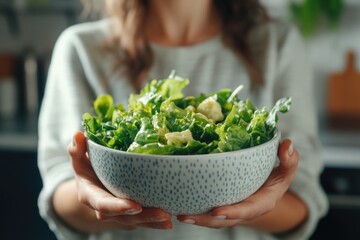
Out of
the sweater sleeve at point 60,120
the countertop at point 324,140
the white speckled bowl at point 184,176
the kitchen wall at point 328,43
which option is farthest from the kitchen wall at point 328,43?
the white speckled bowl at point 184,176

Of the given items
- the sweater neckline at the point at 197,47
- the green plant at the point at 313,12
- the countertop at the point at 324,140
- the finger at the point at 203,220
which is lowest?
the countertop at the point at 324,140

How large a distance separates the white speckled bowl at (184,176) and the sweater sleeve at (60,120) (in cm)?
37

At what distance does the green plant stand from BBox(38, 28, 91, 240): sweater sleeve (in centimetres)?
121

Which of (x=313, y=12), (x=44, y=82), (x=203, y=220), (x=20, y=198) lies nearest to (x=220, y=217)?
(x=203, y=220)

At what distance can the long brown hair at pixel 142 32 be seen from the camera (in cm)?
122

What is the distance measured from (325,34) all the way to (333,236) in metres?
0.77

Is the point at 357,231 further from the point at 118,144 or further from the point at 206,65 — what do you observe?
the point at 118,144

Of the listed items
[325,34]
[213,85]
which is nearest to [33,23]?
[325,34]

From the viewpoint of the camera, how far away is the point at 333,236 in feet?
6.26

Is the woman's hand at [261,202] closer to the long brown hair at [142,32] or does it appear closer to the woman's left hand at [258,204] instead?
the woman's left hand at [258,204]

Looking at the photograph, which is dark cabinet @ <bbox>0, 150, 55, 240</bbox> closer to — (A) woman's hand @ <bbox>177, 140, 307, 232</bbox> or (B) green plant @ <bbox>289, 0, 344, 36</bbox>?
(B) green plant @ <bbox>289, 0, 344, 36</bbox>

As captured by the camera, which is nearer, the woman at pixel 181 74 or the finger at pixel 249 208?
the finger at pixel 249 208

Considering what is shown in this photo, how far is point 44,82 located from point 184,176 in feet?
6.01

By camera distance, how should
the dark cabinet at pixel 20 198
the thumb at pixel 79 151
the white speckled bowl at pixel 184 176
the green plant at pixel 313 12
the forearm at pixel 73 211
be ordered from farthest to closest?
the green plant at pixel 313 12 < the dark cabinet at pixel 20 198 < the forearm at pixel 73 211 < the thumb at pixel 79 151 < the white speckled bowl at pixel 184 176
